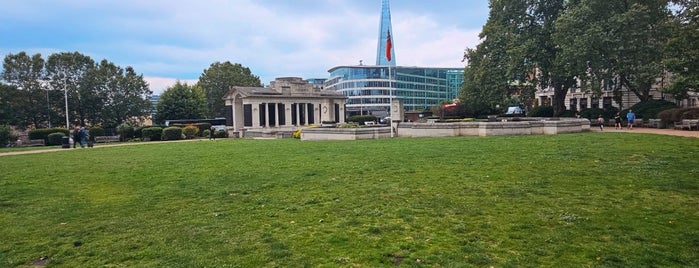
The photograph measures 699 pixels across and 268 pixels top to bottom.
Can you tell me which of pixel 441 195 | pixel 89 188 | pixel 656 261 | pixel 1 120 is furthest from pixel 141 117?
pixel 656 261

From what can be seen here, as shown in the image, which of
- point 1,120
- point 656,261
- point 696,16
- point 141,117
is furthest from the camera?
point 141,117

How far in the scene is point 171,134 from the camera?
4162 centimetres

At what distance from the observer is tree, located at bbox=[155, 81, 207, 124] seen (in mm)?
62156

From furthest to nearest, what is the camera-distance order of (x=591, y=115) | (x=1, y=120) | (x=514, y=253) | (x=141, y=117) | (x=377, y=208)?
(x=141, y=117)
(x=1, y=120)
(x=591, y=115)
(x=377, y=208)
(x=514, y=253)

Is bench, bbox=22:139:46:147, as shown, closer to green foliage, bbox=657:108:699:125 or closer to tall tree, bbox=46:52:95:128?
tall tree, bbox=46:52:95:128

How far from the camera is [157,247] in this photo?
6.20m

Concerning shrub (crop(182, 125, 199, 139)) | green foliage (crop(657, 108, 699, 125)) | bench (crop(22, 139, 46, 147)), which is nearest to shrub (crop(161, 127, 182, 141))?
shrub (crop(182, 125, 199, 139))

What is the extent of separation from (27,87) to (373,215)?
63135mm

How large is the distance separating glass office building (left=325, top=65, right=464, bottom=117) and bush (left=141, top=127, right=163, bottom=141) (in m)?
80.7

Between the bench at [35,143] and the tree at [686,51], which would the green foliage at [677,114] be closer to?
the tree at [686,51]

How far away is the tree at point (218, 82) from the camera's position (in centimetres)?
7338

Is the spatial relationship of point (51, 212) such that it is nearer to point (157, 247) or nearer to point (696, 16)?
point (157, 247)

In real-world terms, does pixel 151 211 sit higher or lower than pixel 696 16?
lower

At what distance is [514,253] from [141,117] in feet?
226
